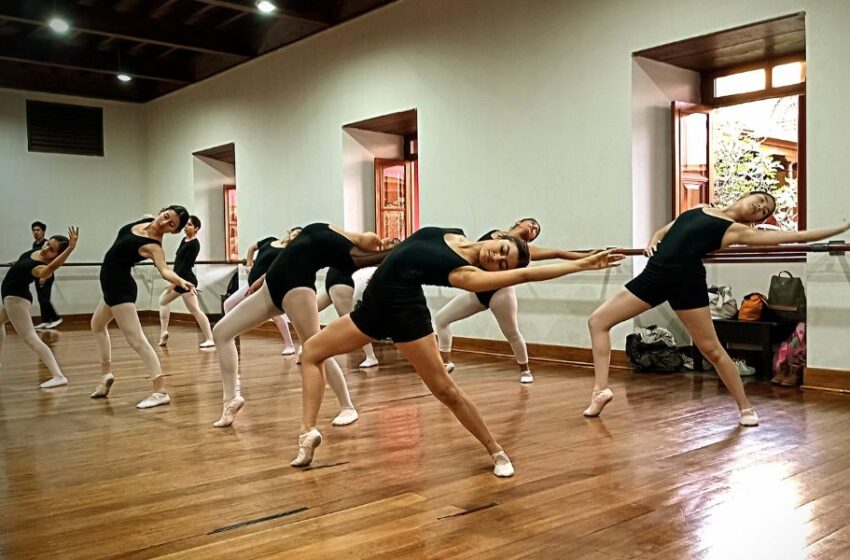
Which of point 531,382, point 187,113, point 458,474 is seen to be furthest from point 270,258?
point 187,113

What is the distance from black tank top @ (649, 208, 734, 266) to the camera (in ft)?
12.1

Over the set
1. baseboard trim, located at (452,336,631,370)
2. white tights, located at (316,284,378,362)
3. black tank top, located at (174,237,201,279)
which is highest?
black tank top, located at (174,237,201,279)

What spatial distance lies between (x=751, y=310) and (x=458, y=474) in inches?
126

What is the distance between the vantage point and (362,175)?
28.0 ft

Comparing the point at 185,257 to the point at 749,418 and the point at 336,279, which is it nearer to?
the point at 336,279

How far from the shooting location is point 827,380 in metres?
4.67

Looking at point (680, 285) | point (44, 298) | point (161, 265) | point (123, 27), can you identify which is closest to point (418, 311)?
point (680, 285)

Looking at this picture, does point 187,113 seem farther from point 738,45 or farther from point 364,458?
point 364,458

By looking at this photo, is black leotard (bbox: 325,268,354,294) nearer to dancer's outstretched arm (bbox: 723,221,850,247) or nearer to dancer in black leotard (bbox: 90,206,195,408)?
dancer in black leotard (bbox: 90,206,195,408)

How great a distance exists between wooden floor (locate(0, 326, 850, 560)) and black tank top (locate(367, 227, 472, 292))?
2.41 feet

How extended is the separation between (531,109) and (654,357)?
2.27m

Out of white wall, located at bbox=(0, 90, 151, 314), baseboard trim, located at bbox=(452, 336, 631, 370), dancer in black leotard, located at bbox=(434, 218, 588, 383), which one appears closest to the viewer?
dancer in black leotard, located at bbox=(434, 218, 588, 383)

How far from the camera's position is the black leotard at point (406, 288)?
2.78m

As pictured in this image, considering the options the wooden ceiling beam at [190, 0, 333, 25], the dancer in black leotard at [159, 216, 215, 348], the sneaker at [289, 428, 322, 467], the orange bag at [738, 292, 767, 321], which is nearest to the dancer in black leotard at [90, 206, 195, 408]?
the sneaker at [289, 428, 322, 467]
